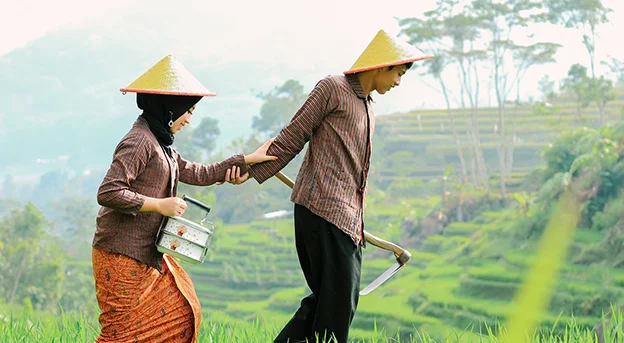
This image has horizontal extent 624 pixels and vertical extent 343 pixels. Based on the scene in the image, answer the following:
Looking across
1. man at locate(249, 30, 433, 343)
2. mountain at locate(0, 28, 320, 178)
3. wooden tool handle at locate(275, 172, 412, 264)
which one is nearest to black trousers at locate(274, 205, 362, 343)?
man at locate(249, 30, 433, 343)

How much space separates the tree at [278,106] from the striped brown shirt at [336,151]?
16.0m

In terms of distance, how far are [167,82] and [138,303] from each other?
1.67 feet

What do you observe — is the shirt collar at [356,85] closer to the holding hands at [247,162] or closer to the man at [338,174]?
the man at [338,174]

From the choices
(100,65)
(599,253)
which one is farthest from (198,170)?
(100,65)

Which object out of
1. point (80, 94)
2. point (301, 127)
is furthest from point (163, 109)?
point (80, 94)

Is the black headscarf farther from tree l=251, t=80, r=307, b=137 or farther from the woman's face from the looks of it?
tree l=251, t=80, r=307, b=137

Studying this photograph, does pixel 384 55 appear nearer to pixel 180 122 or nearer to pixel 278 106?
pixel 180 122

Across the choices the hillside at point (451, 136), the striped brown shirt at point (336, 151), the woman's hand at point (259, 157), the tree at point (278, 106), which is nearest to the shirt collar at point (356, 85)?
the striped brown shirt at point (336, 151)

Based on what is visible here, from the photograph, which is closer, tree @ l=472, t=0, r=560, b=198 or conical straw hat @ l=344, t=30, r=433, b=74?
conical straw hat @ l=344, t=30, r=433, b=74

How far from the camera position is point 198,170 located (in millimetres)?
2150

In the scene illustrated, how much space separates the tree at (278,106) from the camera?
59.7 ft

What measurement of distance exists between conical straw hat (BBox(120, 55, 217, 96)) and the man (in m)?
0.29

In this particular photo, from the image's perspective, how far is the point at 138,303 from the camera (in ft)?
6.26

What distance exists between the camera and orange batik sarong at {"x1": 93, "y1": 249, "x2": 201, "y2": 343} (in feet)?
6.21
